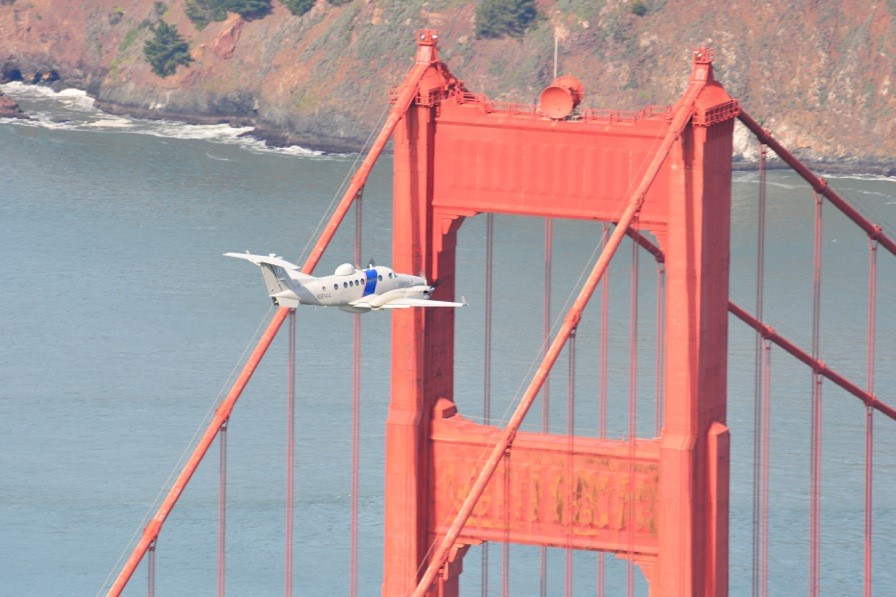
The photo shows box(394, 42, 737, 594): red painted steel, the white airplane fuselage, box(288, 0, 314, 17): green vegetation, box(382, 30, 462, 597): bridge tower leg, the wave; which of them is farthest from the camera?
box(288, 0, 314, 17): green vegetation

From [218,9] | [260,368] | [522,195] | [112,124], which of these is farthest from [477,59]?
[522,195]

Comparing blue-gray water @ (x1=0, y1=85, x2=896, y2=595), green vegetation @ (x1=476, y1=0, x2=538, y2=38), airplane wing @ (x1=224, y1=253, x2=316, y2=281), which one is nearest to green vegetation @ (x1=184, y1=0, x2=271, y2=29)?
green vegetation @ (x1=476, y1=0, x2=538, y2=38)

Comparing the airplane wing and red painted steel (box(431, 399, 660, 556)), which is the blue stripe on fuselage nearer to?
the airplane wing

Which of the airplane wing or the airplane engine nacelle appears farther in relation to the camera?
the airplane engine nacelle

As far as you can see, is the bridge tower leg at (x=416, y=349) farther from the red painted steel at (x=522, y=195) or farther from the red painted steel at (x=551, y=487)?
the red painted steel at (x=551, y=487)

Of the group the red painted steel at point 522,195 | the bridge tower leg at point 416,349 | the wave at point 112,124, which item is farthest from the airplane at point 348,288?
the wave at point 112,124

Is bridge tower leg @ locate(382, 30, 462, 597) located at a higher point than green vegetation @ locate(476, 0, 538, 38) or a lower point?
lower

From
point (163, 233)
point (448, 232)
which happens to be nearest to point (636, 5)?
point (163, 233)
